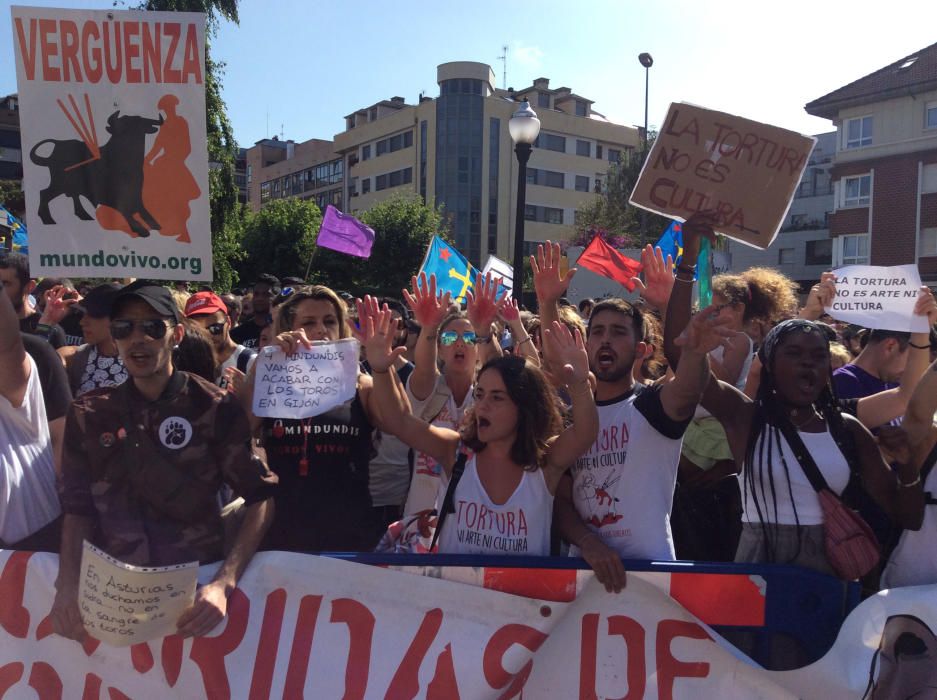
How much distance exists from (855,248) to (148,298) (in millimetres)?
37898

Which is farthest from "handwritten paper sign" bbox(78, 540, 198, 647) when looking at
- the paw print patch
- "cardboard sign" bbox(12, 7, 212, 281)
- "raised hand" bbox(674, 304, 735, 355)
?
"raised hand" bbox(674, 304, 735, 355)

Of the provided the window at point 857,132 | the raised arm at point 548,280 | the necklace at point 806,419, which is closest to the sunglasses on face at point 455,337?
the raised arm at point 548,280

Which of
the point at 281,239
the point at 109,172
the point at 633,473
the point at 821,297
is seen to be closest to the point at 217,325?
the point at 109,172

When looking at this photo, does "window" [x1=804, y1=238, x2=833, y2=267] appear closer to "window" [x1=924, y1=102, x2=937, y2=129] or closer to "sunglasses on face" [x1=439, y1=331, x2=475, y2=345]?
"window" [x1=924, y1=102, x2=937, y2=129]

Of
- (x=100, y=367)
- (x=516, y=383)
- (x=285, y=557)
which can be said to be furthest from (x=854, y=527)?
(x=100, y=367)

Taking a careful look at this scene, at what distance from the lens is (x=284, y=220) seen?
3669cm

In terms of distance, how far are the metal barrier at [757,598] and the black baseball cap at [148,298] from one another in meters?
1.56

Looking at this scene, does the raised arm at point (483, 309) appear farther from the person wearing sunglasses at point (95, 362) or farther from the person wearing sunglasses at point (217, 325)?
the person wearing sunglasses at point (95, 362)

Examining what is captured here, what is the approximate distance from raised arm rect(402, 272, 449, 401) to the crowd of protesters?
36cm

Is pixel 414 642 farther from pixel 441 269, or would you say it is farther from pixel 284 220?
pixel 284 220

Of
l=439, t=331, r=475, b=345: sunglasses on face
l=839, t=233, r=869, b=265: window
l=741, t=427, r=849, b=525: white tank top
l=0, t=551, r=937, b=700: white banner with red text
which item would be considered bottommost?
l=0, t=551, r=937, b=700: white banner with red text

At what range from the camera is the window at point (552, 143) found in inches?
2264

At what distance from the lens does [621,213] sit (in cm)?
3838

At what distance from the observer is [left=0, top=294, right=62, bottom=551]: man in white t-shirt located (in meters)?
2.92
